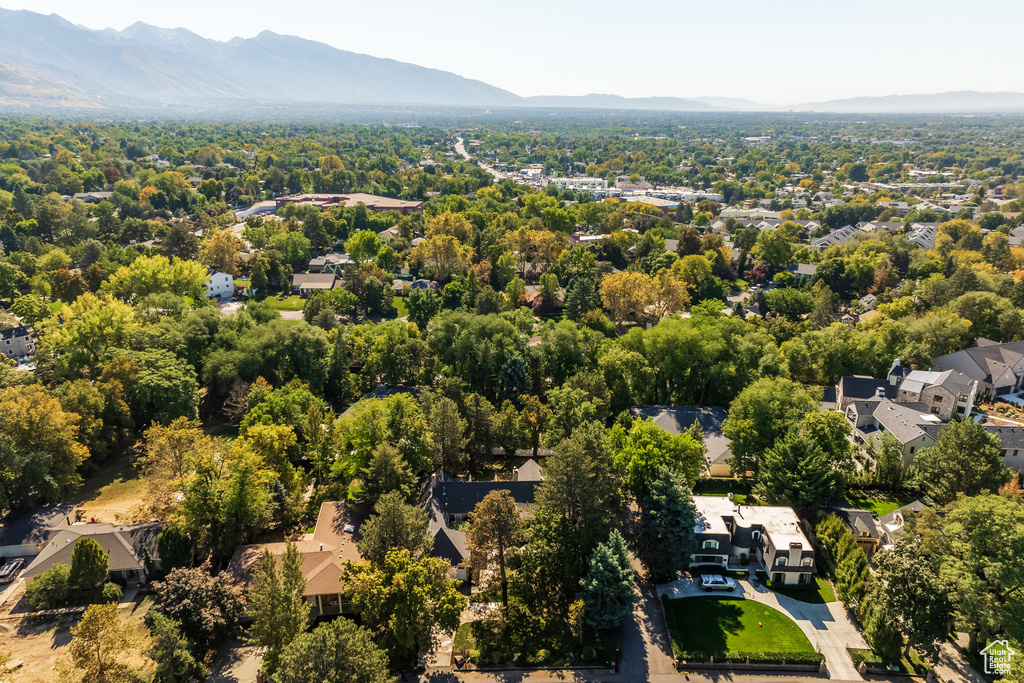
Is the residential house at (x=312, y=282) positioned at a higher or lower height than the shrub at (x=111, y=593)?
higher

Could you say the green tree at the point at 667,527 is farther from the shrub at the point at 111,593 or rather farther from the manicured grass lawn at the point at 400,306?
the manicured grass lawn at the point at 400,306

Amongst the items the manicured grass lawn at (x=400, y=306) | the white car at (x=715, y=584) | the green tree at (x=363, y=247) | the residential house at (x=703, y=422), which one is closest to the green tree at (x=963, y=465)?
the residential house at (x=703, y=422)

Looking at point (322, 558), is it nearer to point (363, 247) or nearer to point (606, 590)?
point (606, 590)

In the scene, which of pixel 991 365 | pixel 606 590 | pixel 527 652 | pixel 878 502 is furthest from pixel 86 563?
pixel 991 365

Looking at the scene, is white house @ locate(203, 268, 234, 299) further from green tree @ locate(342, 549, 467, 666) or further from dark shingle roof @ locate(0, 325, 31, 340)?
green tree @ locate(342, 549, 467, 666)

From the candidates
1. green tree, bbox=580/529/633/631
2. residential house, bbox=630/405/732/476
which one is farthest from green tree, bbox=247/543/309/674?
residential house, bbox=630/405/732/476
